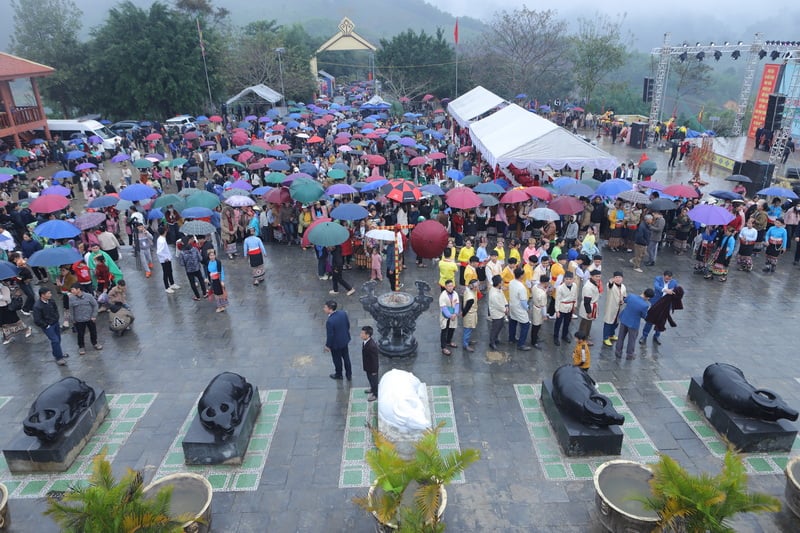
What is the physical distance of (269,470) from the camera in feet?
21.1

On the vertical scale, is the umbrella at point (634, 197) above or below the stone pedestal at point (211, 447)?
above

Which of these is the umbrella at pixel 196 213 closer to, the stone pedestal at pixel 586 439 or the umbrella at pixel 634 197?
the stone pedestal at pixel 586 439

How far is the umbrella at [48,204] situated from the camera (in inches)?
501

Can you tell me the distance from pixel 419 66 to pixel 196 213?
37.2 metres

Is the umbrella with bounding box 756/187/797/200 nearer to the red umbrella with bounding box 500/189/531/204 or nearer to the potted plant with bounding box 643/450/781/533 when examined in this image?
the red umbrella with bounding box 500/189/531/204

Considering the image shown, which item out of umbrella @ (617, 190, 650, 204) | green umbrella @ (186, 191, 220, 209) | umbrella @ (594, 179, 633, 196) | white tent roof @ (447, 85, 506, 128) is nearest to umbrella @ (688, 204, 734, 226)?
umbrella @ (617, 190, 650, 204)

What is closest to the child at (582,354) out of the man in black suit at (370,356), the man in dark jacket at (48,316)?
the man in black suit at (370,356)

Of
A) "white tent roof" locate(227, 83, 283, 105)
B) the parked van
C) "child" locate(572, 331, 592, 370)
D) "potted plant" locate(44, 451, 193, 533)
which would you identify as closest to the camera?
"potted plant" locate(44, 451, 193, 533)

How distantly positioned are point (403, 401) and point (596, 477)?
90.8 inches

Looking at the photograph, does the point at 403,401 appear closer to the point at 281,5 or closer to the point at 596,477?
the point at 596,477

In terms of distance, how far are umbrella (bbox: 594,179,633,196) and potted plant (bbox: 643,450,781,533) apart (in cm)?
1007

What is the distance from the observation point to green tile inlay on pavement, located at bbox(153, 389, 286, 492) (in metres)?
6.26

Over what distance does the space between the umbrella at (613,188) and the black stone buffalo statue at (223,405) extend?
10.6m

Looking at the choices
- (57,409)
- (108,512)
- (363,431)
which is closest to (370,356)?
(363,431)
